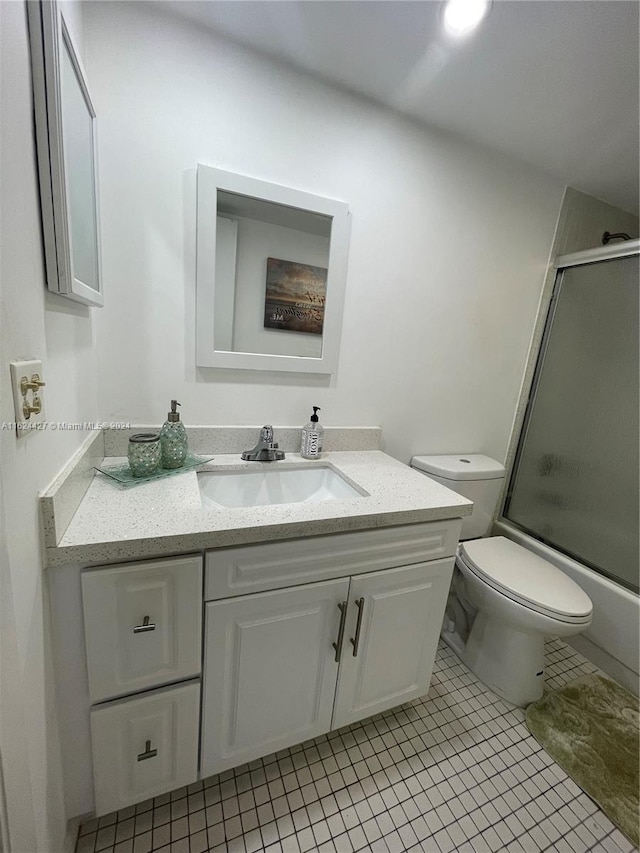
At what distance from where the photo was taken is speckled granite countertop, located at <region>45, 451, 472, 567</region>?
2.32 feet

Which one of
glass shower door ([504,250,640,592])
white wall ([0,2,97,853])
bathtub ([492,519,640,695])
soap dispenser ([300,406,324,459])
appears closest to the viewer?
white wall ([0,2,97,853])

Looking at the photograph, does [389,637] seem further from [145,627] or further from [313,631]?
[145,627]

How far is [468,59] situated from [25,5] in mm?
1123

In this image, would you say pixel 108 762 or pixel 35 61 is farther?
pixel 108 762

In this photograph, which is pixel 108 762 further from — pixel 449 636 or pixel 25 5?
pixel 25 5

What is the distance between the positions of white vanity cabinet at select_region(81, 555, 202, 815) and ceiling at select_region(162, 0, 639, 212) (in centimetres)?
145

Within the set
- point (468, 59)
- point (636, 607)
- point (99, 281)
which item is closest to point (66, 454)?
point (99, 281)

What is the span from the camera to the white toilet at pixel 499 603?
1.23m

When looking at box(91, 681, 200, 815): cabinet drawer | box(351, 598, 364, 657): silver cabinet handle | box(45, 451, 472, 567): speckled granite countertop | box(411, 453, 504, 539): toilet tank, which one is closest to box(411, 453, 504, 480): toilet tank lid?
box(411, 453, 504, 539): toilet tank

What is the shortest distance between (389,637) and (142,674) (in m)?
0.68

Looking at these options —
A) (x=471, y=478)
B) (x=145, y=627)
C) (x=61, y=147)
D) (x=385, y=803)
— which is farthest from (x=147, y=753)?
(x=471, y=478)

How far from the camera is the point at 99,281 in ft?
3.13

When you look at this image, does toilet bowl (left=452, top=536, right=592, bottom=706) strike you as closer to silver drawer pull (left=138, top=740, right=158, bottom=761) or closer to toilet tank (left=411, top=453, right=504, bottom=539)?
toilet tank (left=411, top=453, right=504, bottom=539)

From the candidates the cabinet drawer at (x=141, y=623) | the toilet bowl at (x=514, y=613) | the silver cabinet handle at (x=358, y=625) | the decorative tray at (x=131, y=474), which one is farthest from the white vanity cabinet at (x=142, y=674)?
the toilet bowl at (x=514, y=613)
